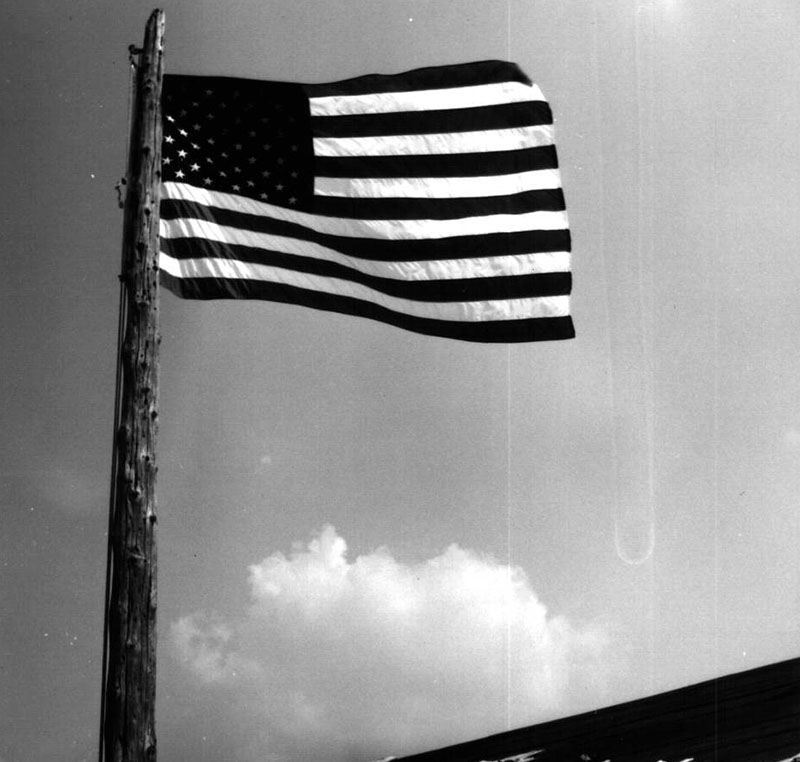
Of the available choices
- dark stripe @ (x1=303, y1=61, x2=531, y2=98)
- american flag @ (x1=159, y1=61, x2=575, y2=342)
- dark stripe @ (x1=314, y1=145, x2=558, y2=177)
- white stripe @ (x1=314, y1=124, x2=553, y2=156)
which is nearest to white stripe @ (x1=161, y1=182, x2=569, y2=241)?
american flag @ (x1=159, y1=61, x2=575, y2=342)

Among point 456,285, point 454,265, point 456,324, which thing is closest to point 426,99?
point 454,265

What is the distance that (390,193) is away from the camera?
7.05 metres

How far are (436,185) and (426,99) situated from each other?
1.71 feet

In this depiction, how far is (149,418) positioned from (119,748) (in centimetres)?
163

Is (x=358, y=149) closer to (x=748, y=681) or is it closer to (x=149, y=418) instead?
(x=149, y=418)

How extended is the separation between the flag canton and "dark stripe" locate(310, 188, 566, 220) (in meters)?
0.28

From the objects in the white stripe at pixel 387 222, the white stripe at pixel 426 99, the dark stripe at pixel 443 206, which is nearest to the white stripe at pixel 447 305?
the white stripe at pixel 387 222

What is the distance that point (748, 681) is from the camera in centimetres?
1072

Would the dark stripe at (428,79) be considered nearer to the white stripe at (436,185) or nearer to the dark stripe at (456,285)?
the white stripe at (436,185)

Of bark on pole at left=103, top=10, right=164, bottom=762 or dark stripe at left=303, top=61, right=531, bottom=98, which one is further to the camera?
dark stripe at left=303, top=61, right=531, bottom=98

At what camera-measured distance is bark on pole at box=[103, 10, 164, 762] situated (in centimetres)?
575

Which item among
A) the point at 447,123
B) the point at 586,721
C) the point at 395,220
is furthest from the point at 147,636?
the point at 586,721

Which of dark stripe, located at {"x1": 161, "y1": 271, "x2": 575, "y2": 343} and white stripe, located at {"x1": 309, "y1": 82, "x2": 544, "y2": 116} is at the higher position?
white stripe, located at {"x1": 309, "y1": 82, "x2": 544, "y2": 116}

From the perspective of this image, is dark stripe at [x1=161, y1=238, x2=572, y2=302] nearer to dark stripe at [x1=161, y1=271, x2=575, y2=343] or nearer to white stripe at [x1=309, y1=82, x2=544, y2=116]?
dark stripe at [x1=161, y1=271, x2=575, y2=343]
